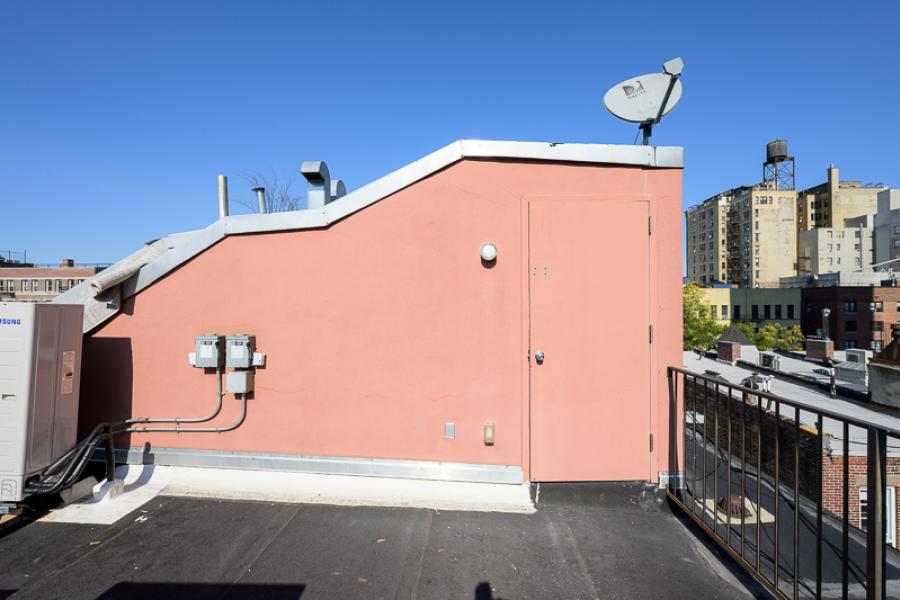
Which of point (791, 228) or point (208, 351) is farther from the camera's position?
point (791, 228)

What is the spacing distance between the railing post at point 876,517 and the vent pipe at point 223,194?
4.72m

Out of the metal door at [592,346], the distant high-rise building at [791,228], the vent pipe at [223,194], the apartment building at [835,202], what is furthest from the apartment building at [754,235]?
the vent pipe at [223,194]

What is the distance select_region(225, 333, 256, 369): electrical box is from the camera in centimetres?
363

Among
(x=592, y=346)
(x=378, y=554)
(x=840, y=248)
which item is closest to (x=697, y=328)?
(x=592, y=346)

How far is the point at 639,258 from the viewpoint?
3.38 metres

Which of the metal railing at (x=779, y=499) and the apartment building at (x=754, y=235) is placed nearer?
the metal railing at (x=779, y=499)

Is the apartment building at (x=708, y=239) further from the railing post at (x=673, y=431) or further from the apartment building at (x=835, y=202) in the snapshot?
the railing post at (x=673, y=431)

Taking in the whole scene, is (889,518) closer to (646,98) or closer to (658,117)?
(658,117)

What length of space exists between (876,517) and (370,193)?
11.6ft

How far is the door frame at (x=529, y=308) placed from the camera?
338 centimetres

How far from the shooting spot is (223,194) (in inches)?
160

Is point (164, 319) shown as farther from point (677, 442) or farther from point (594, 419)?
point (677, 442)

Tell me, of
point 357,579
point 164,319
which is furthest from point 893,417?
point 164,319

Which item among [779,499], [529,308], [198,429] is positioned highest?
[529,308]
